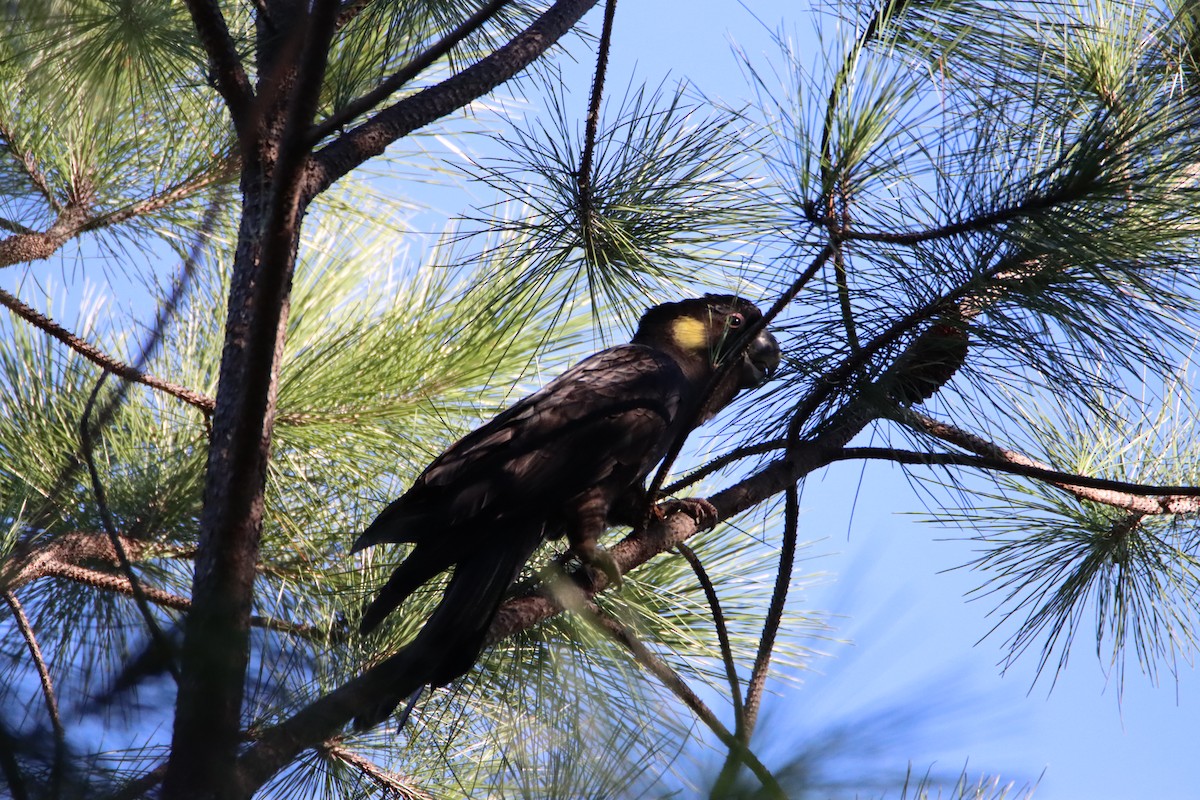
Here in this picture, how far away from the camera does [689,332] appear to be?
110 inches

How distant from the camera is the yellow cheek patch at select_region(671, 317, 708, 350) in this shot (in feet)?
9.12

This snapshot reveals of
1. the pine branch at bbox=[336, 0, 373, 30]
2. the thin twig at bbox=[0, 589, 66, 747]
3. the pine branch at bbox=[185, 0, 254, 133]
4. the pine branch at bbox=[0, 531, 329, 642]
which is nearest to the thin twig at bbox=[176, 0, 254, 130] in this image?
the pine branch at bbox=[185, 0, 254, 133]

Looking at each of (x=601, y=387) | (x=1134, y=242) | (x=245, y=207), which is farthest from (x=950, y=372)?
(x=245, y=207)

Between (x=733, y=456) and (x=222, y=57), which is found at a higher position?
(x=222, y=57)

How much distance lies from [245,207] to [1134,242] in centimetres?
157

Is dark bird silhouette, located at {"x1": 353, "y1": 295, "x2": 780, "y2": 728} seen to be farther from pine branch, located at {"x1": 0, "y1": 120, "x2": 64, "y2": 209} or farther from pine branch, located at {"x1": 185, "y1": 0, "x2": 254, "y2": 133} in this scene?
pine branch, located at {"x1": 0, "y1": 120, "x2": 64, "y2": 209}

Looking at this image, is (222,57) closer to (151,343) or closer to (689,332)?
(151,343)

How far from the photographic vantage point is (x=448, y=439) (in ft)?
9.30

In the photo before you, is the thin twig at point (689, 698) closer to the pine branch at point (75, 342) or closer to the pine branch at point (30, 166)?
the pine branch at point (75, 342)

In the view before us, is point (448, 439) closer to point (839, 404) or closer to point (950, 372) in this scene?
point (839, 404)

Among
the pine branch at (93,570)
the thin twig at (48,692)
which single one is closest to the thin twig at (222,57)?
the pine branch at (93,570)

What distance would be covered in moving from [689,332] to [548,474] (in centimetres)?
76

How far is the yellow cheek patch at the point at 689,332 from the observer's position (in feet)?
9.12

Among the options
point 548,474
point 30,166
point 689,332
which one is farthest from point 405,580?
point 30,166
